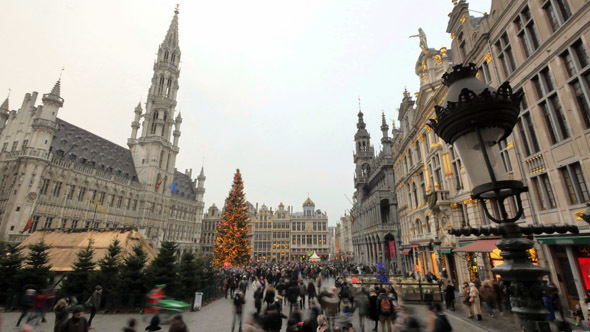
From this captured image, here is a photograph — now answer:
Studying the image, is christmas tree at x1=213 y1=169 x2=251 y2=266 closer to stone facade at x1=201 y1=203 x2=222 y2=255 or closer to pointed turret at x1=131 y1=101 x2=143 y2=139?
pointed turret at x1=131 y1=101 x2=143 y2=139

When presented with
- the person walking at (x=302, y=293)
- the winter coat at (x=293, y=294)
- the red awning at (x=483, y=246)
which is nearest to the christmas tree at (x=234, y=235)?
the person walking at (x=302, y=293)

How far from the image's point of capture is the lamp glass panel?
315cm

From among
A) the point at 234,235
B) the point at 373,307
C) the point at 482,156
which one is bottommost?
the point at 373,307

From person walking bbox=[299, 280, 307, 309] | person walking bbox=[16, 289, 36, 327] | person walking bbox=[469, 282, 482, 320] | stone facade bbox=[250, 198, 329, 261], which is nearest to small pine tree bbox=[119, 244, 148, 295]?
person walking bbox=[16, 289, 36, 327]

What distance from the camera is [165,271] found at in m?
15.6

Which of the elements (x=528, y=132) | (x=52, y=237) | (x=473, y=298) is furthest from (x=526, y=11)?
(x=52, y=237)

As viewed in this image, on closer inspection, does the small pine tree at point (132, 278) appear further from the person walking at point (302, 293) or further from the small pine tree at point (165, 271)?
the person walking at point (302, 293)

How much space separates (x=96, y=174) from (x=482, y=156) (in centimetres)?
6148

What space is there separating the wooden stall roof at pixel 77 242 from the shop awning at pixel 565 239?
23.1 metres

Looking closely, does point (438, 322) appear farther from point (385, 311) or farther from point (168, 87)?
point (168, 87)

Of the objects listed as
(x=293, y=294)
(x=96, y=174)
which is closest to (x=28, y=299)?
(x=293, y=294)

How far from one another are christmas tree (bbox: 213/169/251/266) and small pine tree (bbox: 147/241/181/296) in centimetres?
2393

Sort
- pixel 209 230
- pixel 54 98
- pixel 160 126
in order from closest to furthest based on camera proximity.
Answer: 1. pixel 54 98
2. pixel 160 126
3. pixel 209 230

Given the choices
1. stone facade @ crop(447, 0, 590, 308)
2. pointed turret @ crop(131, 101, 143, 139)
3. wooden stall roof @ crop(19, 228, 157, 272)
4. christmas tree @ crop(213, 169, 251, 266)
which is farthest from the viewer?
pointed turret @ crop(131, 101, 143, 139)
